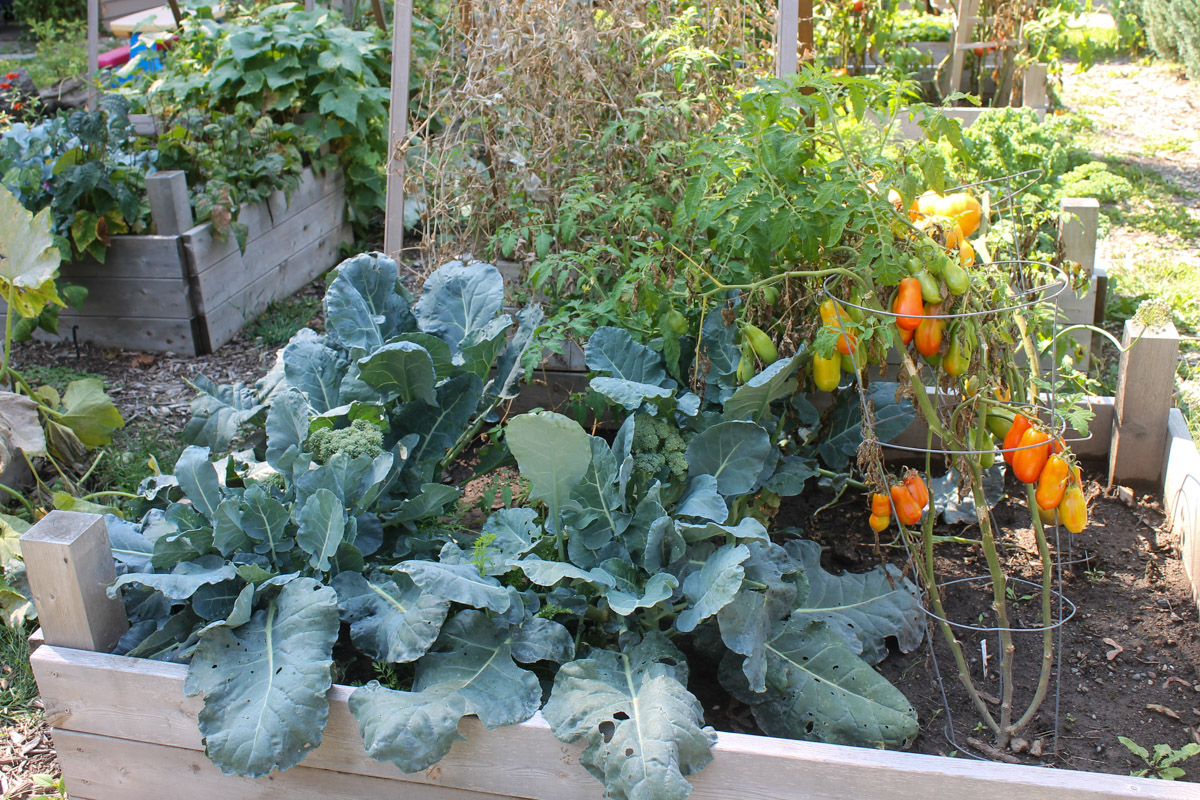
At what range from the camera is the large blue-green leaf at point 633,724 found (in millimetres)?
1526

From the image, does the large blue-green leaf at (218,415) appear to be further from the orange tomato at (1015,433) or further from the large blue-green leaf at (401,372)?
the orange tomato at (1015,433)

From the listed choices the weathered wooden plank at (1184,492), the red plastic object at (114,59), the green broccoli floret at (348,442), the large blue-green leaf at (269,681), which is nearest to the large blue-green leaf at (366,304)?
the green broccoli floret at (348,442)

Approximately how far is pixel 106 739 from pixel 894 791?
61.0 inches

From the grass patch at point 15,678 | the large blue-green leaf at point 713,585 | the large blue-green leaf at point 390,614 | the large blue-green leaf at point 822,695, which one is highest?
the large blue-green leaf at point 713,585

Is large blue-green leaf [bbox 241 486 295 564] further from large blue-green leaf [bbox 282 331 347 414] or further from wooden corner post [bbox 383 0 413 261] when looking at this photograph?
wooden corner post [bbox 383 0 413 261]

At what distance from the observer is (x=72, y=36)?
9336mm

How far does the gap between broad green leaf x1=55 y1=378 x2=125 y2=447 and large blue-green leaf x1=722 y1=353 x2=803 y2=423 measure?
216 centimetres

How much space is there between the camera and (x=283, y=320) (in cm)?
418

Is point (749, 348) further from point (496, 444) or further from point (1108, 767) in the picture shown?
point (1108, 767)

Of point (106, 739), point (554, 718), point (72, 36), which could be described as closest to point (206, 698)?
point (106, 739)

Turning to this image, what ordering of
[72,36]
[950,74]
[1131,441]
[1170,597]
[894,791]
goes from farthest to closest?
[72,36] → [950,74] → [1131,441] → [1170,597] → [894,791]

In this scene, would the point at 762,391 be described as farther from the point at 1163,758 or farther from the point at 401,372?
the point at 1163,758

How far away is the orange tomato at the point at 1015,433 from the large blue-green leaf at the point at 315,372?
1.62 meters

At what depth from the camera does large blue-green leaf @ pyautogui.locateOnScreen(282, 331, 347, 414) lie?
2447 millimetres
